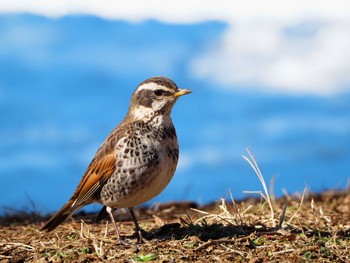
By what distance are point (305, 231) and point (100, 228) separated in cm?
252

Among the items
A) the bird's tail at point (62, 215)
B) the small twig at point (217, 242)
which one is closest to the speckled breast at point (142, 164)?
the bird's tail at point (62, 215)

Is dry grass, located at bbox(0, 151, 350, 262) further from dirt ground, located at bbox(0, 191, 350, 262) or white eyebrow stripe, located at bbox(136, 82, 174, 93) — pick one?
white eyebrow stripe, located at bbox(136, 82, 174, 93)

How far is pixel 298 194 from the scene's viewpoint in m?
11.3

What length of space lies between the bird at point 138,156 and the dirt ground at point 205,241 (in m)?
0.41

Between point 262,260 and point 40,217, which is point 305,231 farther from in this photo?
point 40,217

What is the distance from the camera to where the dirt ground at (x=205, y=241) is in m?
6.48

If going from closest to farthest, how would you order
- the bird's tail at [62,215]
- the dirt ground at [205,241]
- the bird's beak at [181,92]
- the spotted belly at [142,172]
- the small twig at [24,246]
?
the dirt ground at [205,241] → the spotted belly at [142,172] → the small twig at [24,246] → the bird's beak at [181,92] → the bird's tail at [62,215]

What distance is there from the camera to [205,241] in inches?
274

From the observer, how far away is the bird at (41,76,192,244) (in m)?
6.99

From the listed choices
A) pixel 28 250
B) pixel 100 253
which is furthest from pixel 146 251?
pixel 28 250

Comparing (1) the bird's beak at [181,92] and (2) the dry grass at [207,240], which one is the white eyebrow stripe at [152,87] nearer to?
(1) the bird's beak at [181,92]

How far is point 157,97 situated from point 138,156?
29.1 inches

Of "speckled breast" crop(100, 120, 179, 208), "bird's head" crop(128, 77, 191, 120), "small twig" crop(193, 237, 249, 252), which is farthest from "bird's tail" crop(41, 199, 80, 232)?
"small twig" crop(193, 237, 249, 252)

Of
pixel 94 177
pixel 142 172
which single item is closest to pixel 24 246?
pixel 94 177
